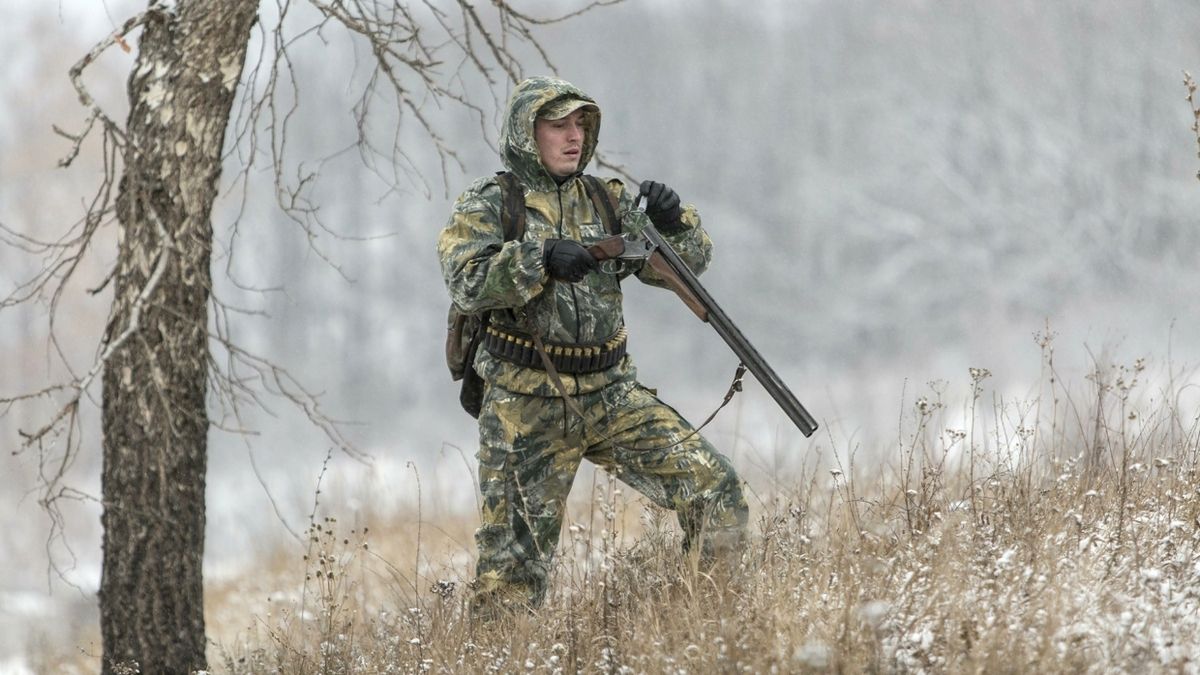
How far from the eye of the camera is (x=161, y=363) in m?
5.60

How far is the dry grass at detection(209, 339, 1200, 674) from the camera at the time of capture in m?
3.65

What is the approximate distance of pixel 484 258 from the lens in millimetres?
4465

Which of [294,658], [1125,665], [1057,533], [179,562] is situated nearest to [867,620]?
[1125,665]

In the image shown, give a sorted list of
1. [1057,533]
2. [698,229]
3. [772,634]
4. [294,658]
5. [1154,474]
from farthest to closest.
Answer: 1. [1154,474]
2. [294,658]
3. [698,229]
4. [1057,533]
5. [772,634]

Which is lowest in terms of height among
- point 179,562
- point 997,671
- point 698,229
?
point 997,671

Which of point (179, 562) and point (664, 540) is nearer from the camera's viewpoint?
point (664, 540)

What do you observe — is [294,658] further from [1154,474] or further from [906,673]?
[1154,474]

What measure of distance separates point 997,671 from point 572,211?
7.49 feet

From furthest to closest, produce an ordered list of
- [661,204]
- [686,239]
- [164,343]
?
[164,343]
[686,239]
[661,204]

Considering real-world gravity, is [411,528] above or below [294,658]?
above

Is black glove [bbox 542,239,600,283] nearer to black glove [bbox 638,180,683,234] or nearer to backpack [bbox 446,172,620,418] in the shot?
backpack [bbox 446,172,620,418]

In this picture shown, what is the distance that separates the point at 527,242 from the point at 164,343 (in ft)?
6.96

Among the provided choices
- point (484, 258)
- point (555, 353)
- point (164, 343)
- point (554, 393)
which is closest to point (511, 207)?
point (484, 258)

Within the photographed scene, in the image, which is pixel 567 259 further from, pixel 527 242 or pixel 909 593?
pixel 909 593
